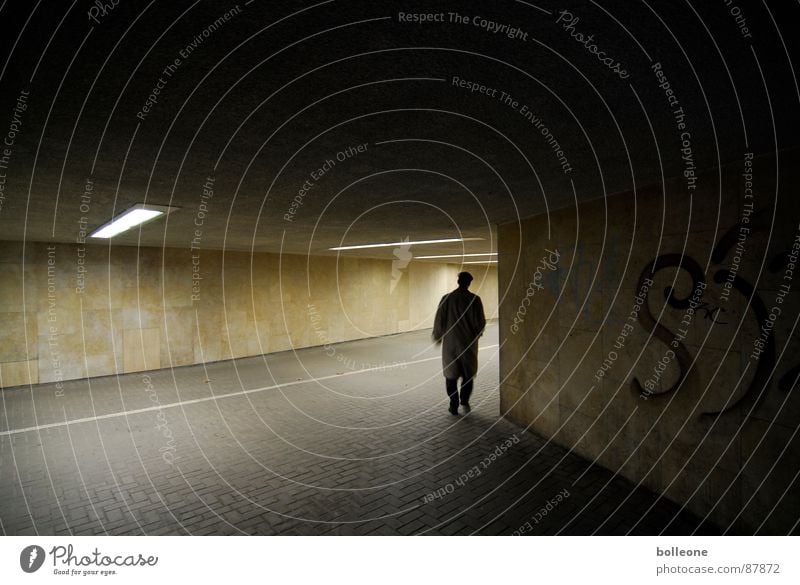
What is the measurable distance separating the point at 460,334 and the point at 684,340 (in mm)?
3435

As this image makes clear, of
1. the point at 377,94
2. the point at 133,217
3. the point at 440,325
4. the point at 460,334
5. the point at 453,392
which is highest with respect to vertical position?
the point at 377,94

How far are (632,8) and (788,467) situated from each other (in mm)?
3759

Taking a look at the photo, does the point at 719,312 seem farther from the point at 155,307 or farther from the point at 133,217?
the point at 155,307

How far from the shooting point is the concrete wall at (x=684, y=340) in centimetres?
334

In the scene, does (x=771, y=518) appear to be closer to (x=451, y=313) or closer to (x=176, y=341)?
(x=451, y=313)

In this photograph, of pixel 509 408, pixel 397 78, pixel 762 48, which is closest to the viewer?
pixel 762 48

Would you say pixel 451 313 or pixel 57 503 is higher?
pixel 451 313

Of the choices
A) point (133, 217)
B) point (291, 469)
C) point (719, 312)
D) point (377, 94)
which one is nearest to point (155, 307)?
point (133, 217)

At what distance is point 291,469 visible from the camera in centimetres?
507

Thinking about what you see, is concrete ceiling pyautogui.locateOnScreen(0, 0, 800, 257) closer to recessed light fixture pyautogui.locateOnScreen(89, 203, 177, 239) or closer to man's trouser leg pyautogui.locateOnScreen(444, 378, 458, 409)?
recessed light fixture pyautogui.locateOnScreen(89, 203, 177, 239)

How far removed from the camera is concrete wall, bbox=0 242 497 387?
935 cm

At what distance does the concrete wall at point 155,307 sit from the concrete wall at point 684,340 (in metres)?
9.86

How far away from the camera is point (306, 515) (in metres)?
4.02

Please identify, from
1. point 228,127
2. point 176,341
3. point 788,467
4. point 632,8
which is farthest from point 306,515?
point 176,341
